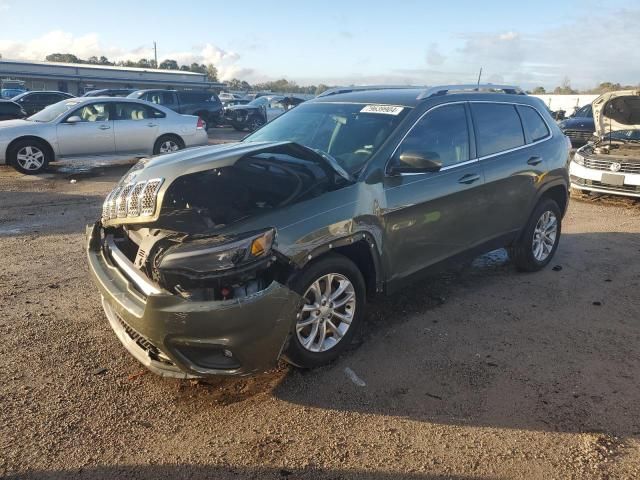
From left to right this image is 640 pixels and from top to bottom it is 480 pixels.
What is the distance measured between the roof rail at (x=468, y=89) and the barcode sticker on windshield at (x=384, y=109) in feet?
0.75

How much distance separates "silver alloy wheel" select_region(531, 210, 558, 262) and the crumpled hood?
3939 millimetres

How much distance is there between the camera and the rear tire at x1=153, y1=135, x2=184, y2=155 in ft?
40.2

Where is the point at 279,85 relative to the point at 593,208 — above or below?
above

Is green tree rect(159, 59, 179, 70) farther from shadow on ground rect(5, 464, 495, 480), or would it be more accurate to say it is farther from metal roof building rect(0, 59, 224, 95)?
shadow on ground rect(5, 464, 495, 480)

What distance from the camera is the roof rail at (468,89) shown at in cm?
440

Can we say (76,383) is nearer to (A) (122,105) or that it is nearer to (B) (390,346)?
(B) (390,346)

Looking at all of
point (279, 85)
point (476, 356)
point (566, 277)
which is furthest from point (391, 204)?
point (279, 85)

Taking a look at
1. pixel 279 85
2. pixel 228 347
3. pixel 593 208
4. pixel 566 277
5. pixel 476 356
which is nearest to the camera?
pixel 228 347

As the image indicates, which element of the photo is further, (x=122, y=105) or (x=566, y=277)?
(x=122, y=105)

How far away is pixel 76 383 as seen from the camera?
3355mm

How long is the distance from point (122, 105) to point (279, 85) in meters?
95.7

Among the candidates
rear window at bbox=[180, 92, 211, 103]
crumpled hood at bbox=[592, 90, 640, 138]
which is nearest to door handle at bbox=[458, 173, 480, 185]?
crumpled hood at bbox=[592, 90, 640, 138]

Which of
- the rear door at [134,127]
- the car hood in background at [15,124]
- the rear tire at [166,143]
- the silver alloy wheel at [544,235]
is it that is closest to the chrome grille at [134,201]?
the silver alloy wheel at [544,235]

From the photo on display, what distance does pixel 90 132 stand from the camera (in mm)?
11172
